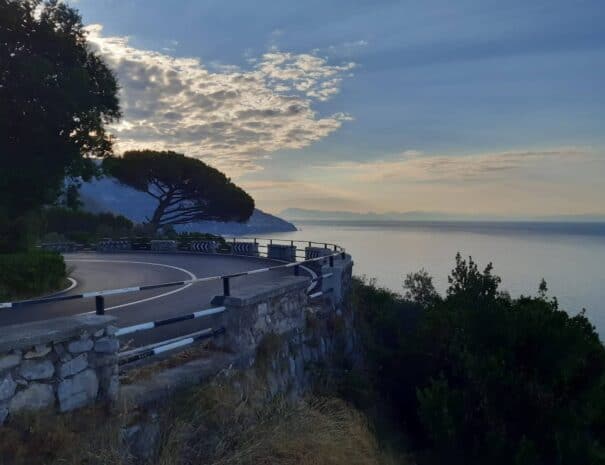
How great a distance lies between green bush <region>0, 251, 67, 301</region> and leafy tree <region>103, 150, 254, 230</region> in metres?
28.1

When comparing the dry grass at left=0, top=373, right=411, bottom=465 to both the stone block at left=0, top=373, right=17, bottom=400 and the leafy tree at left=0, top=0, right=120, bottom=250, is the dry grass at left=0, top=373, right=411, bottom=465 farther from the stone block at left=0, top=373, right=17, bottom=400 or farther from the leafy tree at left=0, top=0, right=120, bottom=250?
the leafy tree at left=0, top=0, right=120, bottom=250

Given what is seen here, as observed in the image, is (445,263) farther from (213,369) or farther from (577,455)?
(213,369)

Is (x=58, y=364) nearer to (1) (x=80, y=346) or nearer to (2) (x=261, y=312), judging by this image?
(1) (x=80, y=346)

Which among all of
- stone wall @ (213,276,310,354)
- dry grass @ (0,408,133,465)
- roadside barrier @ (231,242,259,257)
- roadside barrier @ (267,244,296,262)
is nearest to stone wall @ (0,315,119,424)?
dry grass @ (0,408,133,465)

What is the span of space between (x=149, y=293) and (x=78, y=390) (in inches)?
382

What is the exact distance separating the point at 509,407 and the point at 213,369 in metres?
7.75

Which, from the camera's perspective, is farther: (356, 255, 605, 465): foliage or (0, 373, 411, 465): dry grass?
(356, 255, 605, 465): foliage

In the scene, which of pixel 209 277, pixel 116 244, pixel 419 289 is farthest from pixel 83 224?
pixel 209 277

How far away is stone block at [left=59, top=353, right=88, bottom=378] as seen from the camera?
476cm

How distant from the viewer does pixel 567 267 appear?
7512 cm

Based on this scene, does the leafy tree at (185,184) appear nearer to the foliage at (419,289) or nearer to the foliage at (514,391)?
the foliage at (419,289)

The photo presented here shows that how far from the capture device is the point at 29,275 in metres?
15.1

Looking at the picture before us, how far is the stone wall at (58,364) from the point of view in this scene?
436 cm

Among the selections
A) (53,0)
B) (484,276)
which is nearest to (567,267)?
(484,276)
